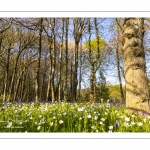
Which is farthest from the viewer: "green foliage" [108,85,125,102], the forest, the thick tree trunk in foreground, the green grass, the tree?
the tree

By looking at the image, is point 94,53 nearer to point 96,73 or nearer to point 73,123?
point 96,73

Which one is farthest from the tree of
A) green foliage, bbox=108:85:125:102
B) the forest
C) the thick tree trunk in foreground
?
the thick tree trunk in foreground

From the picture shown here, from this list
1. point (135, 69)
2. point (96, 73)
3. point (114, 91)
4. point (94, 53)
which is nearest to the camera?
point (135, 69)

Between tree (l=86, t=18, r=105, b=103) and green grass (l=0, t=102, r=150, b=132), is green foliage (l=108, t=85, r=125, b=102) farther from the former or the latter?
green grass (l=0, t=102, r=150, b=132)

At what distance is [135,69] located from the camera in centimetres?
401

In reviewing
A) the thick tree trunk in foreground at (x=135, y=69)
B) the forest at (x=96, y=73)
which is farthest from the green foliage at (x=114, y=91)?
the thick tree trunk in foreground at (x=135, y=69)

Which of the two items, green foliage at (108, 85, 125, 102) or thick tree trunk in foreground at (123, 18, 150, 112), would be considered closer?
thick tree trunk in foreground at (123, 18, 150, 112)

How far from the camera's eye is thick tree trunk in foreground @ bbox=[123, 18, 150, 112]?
154 inches

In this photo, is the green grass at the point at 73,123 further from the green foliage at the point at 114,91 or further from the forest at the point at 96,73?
the green foliage at the point at 114,91

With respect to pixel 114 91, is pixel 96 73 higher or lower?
higher

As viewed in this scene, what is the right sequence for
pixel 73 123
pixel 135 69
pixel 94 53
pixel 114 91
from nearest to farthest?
pixel 73 123, pixel 135 69, pixel 114 91, pixel 94 53

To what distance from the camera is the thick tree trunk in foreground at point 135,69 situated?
154 inches

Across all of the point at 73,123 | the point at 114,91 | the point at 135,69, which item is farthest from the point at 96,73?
the point at 73,123
